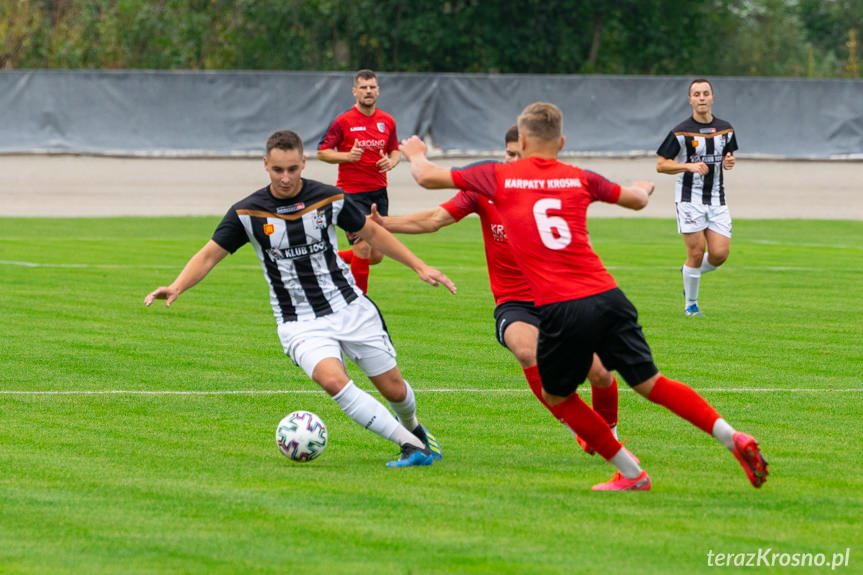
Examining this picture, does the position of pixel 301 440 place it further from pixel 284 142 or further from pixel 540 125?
pixel 540 125

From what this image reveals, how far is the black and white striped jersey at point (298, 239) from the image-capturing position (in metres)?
7.57

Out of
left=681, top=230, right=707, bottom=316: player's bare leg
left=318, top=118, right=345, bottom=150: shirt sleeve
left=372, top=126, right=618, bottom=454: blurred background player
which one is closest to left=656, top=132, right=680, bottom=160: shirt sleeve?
left=681, top=230, right=707, bottom=316: player's bare leg

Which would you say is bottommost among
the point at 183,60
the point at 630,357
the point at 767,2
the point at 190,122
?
the point at 630,357

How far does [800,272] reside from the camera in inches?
750

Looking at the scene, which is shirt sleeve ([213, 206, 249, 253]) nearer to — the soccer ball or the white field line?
the soccer ball

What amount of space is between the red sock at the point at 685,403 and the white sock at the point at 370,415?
1505mm

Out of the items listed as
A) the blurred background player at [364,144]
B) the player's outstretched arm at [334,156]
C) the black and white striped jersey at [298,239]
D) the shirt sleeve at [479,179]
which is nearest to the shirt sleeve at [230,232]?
the black and white striped jersey at [298,239]

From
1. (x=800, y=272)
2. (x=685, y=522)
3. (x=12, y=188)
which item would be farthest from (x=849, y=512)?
(x=12, y=188)

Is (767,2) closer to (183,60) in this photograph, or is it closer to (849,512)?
(183,60)

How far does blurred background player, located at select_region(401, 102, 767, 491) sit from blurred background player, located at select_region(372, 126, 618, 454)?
0.78m

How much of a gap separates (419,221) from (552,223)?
1392 mm

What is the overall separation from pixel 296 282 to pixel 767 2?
63.3 meters

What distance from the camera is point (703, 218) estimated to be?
49.1ft

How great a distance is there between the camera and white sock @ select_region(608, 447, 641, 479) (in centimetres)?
663
